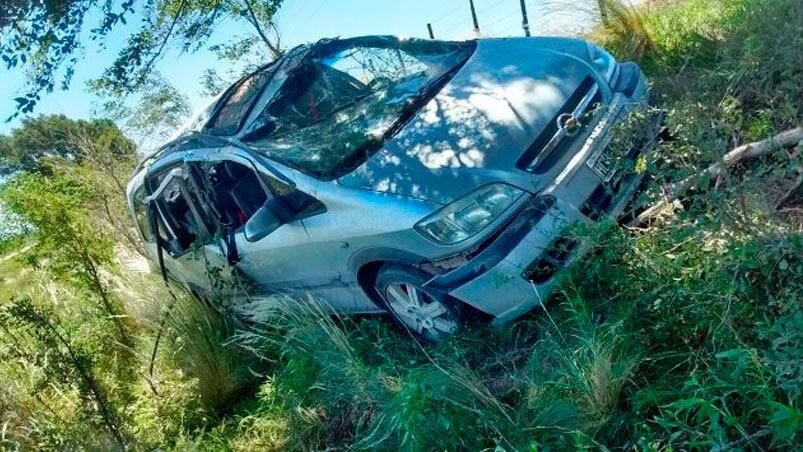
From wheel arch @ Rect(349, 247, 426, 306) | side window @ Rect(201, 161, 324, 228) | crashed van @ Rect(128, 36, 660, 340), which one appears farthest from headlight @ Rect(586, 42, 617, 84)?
side window @ Rect(201, 161, 324, 228)

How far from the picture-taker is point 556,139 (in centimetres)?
384

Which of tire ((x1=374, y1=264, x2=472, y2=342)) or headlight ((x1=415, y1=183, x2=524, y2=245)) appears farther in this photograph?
tire ((x1=374, y1=264, x2=472, y2=342))

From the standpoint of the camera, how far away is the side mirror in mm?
4207

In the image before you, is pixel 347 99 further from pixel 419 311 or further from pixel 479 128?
pixel 419 311

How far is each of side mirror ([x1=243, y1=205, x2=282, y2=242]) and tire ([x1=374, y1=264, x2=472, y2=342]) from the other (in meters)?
0.75

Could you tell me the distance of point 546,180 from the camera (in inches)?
146

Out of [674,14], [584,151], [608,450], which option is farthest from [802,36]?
[674,14]

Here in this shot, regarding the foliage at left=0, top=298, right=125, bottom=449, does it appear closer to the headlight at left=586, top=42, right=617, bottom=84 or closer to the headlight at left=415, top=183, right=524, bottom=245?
the headlight at left=415, top=183, right=524, bottom=245

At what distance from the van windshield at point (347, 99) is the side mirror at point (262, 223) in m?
0.35

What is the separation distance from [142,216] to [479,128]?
3.76 meters

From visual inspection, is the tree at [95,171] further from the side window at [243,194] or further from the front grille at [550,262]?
the front grille at [550,262]

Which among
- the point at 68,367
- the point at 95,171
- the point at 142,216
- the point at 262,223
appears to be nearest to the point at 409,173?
the point at 262,223

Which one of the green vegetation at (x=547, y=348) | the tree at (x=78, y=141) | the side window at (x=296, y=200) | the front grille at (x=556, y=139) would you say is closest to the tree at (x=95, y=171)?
the tree at (x=78, y=141)

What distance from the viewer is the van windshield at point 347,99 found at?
4.31m
